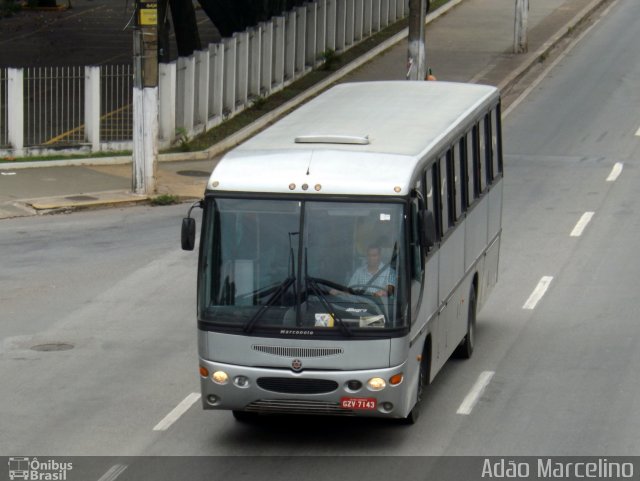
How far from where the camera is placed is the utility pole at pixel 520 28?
3906 cm

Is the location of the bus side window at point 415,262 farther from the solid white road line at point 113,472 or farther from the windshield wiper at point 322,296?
the solid white road line at point 113,472

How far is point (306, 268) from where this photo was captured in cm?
1164

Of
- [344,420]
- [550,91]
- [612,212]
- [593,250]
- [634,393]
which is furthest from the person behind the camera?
[550,91]

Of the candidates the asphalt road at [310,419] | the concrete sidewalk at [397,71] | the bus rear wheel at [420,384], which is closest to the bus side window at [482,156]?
the asphalt road at [310,419]

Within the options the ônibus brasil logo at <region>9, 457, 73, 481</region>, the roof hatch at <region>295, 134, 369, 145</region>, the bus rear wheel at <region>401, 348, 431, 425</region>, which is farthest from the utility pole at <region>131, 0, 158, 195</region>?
the ônibus brasil logo at <region>9, 457, 73, 481</region>

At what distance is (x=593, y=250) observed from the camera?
68.5ft

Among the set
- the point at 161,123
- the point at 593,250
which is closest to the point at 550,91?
the point at 161,123

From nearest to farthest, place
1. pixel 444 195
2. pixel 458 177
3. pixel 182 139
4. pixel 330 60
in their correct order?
pixel 444 195 < pixel 458 177 < pixel 182 139 < pixel 330 60

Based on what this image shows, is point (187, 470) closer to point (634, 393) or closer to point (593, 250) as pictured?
point (634, 393)

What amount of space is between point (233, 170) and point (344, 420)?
108 inches

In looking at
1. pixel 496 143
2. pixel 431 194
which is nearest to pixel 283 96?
pixel 496 143

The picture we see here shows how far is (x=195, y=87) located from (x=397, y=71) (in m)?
8.81

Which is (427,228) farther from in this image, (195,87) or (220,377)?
(195,87)

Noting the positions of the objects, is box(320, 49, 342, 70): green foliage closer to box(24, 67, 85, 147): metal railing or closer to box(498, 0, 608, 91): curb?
box(498, 0, 608, 91): curb
